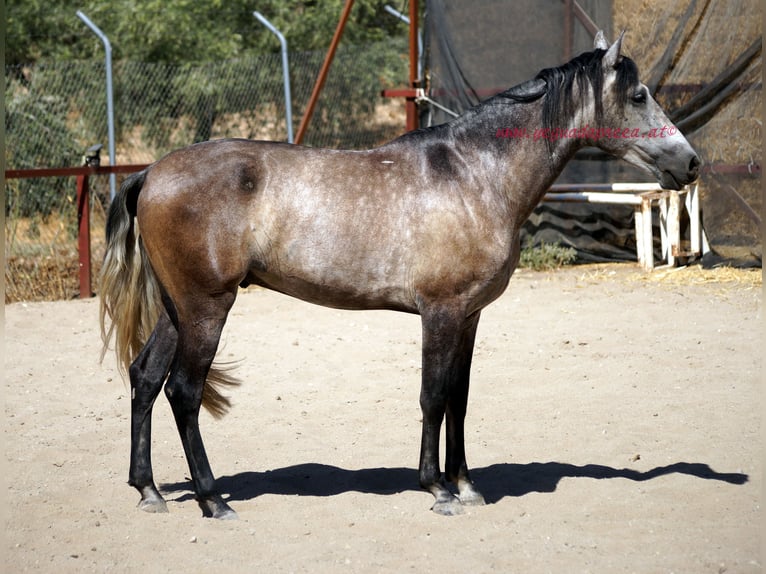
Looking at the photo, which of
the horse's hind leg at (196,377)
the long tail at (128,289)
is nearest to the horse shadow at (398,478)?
the horse's hind leg at (196,377)

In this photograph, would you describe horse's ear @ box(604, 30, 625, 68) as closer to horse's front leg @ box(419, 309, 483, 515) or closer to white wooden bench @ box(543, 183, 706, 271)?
horse's front leg @ box(419, 309, 483, 515)

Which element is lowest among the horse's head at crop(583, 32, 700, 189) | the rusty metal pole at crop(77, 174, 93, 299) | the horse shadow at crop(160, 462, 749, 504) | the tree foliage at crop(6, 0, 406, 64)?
the horse shadow at crop(160, 462, 749, 504)

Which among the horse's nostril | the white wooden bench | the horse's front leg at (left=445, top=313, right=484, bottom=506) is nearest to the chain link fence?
the white wooden bench

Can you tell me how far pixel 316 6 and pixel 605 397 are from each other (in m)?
10.4

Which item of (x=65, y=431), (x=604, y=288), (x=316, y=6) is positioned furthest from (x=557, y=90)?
(x=316, y=6)

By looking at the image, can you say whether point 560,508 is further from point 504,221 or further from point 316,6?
point 316,6

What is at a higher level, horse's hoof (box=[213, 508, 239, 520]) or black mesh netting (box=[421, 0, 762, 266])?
black mesh netting (box=[421, 0, 762, 266])

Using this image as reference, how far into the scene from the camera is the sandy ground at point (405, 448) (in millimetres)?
3336

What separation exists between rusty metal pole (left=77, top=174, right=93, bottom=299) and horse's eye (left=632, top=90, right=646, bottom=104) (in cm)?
596

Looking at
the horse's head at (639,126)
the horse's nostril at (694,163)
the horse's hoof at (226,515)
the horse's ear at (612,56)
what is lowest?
the horse's hoof at (226,515)

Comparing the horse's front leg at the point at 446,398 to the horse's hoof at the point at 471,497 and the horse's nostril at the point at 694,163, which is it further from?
the horse's nostril at the point at 694,163

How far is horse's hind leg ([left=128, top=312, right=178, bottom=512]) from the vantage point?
382 cm

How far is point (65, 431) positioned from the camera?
190 inches

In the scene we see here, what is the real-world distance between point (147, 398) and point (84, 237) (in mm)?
4901
